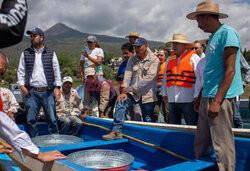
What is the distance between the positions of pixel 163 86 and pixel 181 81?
1.40 ft

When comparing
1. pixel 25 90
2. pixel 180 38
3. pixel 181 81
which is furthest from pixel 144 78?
pixel 25 90

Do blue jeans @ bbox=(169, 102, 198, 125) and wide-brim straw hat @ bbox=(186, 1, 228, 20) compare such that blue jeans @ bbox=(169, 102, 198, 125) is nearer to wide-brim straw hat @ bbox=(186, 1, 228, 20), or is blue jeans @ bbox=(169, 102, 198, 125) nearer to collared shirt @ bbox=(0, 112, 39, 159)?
wide-brim straw hat @ bbox=(186, 1, 228, 20)

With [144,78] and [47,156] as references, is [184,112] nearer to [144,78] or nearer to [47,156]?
[144,78]

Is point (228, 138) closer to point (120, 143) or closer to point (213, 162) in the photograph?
point (213, 162)

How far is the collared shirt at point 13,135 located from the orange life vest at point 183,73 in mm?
2412

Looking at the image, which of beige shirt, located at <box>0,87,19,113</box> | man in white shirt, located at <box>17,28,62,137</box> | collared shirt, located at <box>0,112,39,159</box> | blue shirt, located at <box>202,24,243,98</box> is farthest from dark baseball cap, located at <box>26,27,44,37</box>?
blue shirt, located at <box>202,24,243,98</box>

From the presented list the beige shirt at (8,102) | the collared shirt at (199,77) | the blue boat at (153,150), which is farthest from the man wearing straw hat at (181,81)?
the beige shirt at (8,102)

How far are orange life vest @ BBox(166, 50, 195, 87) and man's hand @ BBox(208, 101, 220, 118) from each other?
4.90 feet

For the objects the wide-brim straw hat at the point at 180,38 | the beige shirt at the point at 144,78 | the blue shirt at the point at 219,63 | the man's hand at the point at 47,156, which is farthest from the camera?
the beige shirt at the point at 144,78

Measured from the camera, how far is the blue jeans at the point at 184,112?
3.83 metres

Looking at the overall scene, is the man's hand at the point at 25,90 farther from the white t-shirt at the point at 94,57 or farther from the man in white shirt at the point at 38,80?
the white t-shirt at the point at 94,57

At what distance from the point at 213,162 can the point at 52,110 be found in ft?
9.56

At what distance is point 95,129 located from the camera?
4777 mm

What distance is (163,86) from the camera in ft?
14.1
